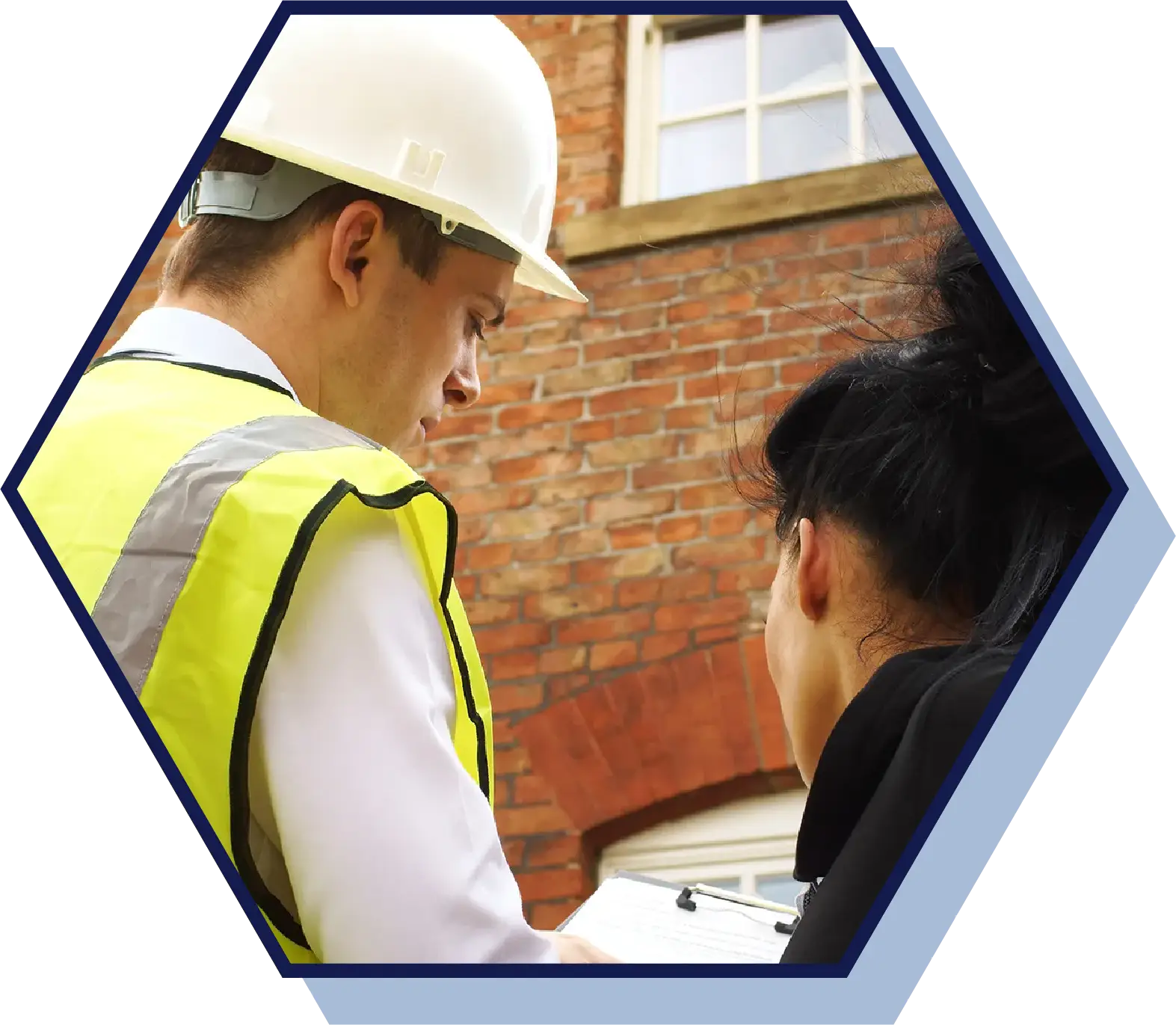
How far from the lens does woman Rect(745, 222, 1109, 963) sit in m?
0.83

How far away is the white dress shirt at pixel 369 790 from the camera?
672 millimetres

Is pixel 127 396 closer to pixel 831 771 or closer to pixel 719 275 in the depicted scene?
pixel 831 771

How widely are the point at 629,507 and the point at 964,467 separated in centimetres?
139

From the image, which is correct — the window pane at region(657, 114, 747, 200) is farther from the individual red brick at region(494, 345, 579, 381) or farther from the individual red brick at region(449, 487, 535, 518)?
the individual red brick at region(449, 487, 535, 518)

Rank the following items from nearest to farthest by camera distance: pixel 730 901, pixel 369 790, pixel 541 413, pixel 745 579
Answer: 1. pixel 369 790
2. pixel 730 901
3. pixel 745 579
4. pixel 541 413

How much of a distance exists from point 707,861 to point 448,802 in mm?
1535

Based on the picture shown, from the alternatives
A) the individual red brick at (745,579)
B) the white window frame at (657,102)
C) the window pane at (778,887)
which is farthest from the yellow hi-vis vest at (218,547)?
the white window frame at (657,102)

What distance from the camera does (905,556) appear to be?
3.29 ft

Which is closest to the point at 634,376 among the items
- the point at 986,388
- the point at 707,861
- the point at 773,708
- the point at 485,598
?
the point at 485,598

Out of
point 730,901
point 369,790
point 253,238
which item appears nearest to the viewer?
point 369,790

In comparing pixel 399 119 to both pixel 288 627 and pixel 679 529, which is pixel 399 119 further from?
pixel 679 529

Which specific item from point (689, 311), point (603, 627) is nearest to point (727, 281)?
point (689, 311)

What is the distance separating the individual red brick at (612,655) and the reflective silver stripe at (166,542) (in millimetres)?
1539

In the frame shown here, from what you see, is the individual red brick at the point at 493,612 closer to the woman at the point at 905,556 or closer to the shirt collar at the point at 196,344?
the woman at the point at 905,556
